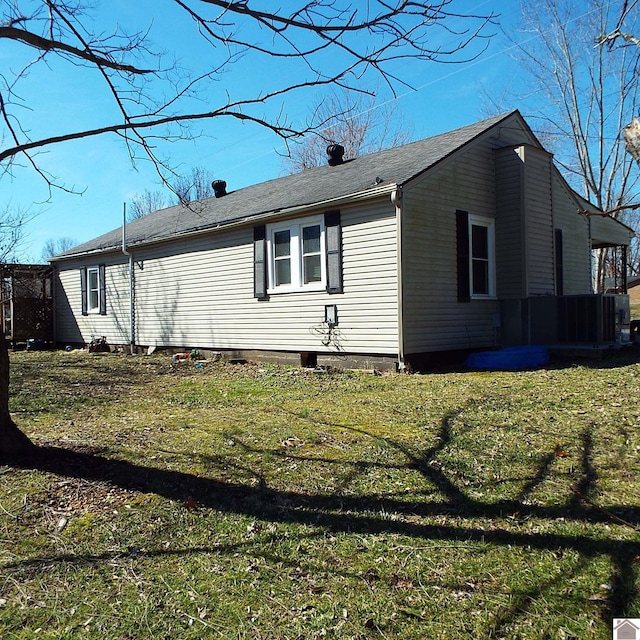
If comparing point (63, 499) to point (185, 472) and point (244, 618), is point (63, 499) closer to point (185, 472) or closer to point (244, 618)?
point (185, 472)

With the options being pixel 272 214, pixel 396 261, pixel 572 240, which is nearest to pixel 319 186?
pixel 272 214

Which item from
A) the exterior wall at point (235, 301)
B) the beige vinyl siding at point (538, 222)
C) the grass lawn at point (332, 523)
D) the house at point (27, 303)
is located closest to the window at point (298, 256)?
the exterior wall at point (235, 301)

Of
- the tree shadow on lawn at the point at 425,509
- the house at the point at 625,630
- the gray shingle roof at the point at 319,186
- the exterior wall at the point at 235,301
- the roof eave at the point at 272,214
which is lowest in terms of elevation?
the house at the point at 625,630

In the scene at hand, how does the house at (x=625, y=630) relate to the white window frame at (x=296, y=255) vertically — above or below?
below

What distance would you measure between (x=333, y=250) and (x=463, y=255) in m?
2.50

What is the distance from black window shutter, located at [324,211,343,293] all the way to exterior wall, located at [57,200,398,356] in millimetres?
117

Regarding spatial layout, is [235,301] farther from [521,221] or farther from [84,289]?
[84,289]

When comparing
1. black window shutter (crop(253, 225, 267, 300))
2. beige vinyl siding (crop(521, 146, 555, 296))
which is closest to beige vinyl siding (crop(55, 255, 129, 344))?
black window shutter (crop(253, 225, 267, 300))

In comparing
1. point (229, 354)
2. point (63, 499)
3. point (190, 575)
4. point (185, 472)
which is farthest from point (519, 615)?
point (229, 354)

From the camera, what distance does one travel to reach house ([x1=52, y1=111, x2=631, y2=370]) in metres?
9.76

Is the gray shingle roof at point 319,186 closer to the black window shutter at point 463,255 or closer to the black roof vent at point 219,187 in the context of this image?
the black roof vent at point 219,187

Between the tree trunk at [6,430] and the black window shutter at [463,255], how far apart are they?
7.87m

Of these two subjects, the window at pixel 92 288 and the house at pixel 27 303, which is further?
the house at pixel 27 303

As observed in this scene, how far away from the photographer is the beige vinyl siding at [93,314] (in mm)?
16234
